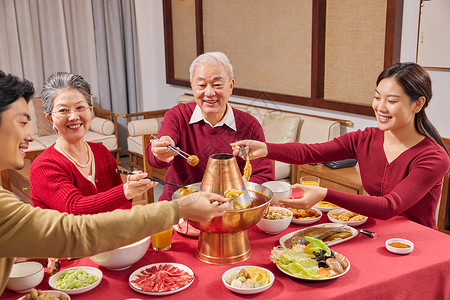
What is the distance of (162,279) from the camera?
1433 mm

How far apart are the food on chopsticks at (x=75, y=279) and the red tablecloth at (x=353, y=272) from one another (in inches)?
1.3

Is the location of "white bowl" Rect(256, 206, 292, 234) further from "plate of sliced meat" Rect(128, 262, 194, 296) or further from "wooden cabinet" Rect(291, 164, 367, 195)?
"wooden cabinet" Rect(291, 164, 367, 195)

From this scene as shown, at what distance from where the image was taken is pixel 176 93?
253 inches

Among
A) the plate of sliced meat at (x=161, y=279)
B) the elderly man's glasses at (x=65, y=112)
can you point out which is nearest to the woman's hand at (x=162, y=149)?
the elderly man's glasses at (x=65, y=112)

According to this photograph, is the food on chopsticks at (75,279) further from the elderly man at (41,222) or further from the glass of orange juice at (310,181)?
the glass of orange juice at (310,181)

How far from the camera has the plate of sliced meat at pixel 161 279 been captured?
1.39m

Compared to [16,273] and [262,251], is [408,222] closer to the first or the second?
[262,251]

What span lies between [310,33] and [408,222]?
→ 2.73 meters

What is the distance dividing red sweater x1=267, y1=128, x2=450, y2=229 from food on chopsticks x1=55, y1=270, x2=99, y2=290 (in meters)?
0.94

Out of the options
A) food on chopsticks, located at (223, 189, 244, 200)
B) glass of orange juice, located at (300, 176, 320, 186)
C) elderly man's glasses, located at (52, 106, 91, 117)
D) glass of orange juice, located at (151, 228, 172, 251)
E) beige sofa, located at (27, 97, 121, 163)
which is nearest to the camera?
food on chopsticks, located at (223, 189, 244, 200)

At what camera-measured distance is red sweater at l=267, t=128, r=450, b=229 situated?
1823 mm

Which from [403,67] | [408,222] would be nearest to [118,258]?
[408,222]

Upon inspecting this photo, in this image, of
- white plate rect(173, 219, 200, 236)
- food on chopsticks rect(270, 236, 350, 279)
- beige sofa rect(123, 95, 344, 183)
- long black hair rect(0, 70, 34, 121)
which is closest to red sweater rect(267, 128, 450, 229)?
food on chopsticks rect(270, 236, 350, 279)

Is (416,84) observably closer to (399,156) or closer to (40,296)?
(399,156)
